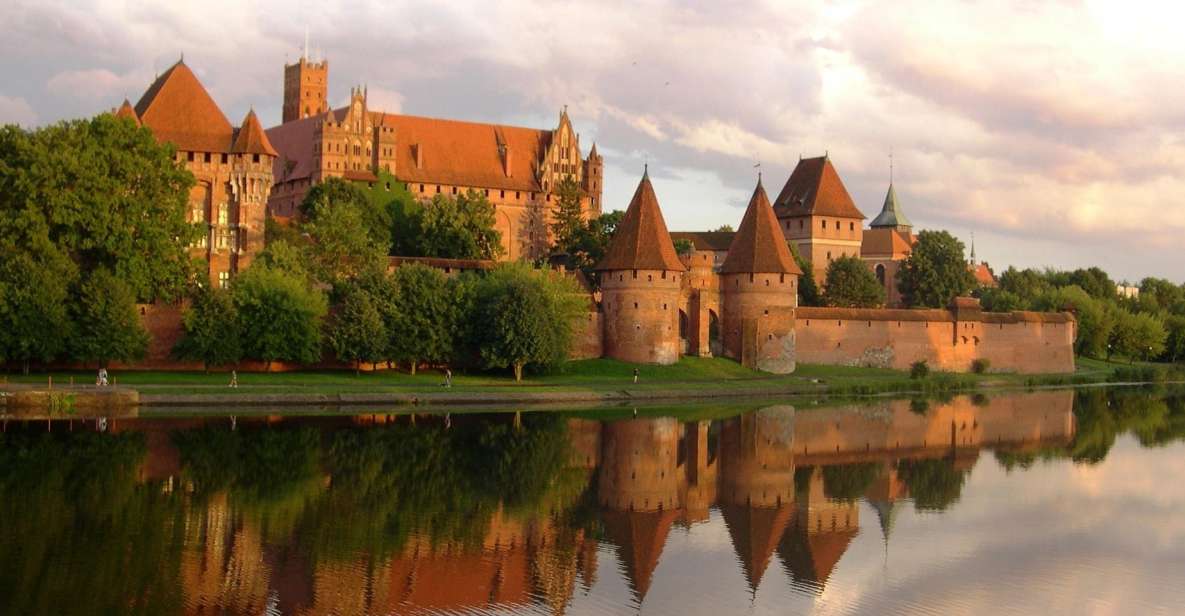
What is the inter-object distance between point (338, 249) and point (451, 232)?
27.4 feet

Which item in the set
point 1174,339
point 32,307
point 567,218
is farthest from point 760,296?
point 1174,339

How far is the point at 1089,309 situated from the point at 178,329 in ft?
150

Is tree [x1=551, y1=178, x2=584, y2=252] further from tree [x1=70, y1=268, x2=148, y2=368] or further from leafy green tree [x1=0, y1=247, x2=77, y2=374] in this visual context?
leafy green tree [x1=0, y1=247, x2=77, y2=374]

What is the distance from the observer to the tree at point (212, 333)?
43594 millimetres

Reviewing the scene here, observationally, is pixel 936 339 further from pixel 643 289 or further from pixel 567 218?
pixel 567 218

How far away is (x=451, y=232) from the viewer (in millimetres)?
59031

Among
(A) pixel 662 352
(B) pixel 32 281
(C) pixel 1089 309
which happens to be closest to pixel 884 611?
(B) pixel 32 281

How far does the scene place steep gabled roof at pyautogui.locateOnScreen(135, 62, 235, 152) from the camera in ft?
170

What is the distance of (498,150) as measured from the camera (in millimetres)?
78625

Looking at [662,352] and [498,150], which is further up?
[498,150]

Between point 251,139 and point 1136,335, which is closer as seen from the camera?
point 251,139

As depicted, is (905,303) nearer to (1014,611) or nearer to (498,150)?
(498,150)

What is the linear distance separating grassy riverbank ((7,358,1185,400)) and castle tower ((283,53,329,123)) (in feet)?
173

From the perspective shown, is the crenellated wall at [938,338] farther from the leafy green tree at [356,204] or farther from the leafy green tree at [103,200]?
the leafy green tree at [103,200]
